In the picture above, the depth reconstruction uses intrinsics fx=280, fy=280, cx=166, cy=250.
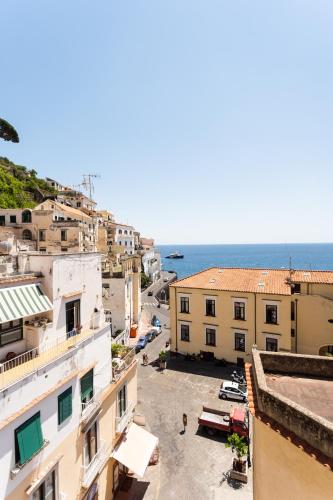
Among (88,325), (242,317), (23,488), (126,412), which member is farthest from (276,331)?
(23,488)

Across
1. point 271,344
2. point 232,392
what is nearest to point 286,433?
point 232,392

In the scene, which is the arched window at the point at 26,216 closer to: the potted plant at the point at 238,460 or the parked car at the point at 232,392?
the parked car at the point at 232,392

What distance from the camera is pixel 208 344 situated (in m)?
30.9

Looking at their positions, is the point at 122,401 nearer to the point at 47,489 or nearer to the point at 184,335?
the point at 47,489

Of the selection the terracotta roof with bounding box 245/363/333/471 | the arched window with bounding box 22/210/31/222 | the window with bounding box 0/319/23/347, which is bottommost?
the terracotta roof with bounding box 245/363/333/471

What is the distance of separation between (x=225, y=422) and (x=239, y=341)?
35.0ft

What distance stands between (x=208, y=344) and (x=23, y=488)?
23979mm

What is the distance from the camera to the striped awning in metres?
9.30

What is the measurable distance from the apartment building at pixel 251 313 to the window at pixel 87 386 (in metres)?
19.3

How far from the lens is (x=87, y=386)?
12594 millimetres

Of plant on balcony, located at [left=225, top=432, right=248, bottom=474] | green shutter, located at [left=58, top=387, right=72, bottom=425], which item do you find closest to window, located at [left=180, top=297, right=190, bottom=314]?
plant on balcony, located at [left=225, top=432, right=248, bottom=474]

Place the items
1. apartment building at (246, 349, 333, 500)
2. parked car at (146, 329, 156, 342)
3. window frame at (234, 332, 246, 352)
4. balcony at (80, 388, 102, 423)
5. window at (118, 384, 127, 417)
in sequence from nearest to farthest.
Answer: apartment building at (246, 349, 333, 500)
balcony at (80, 388, 102, 423)
window at (118, 384, 127, 417)
window frame at (234, 332, 246, 352)
parked car at (146, 329, 156, 342)

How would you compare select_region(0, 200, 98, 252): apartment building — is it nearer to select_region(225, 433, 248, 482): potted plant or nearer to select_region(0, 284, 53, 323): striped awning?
select_region(0, 284, 53, 323): striped awning

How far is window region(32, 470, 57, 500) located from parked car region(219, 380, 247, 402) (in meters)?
16.5
